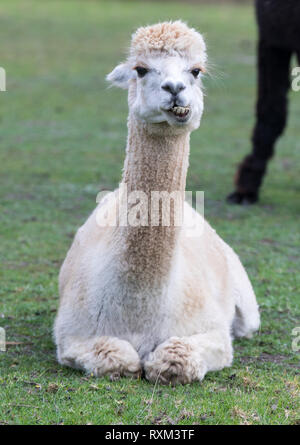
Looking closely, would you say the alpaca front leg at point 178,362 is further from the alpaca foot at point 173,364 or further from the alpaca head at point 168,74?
the alpaca head at point 168,74

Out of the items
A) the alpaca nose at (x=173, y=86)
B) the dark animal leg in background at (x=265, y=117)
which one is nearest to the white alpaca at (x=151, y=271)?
the alpaca nose at (x=173, y=86)

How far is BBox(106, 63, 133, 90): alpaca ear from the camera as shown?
411 centimetres

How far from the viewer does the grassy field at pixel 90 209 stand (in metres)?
3.64

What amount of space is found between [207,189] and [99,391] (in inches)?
218

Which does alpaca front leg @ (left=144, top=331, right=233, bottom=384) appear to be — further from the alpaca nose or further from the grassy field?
the alpaca nose

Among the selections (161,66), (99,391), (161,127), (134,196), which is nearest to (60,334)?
(99,391)

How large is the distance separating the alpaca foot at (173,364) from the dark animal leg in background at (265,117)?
4.71 metres

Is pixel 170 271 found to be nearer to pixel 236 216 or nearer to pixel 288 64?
pixel 236 216

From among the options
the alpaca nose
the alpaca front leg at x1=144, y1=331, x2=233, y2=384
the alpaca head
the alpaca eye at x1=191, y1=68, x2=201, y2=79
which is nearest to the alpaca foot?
the alpaca front leg at x1=144, y1=331, x2=233, y2=384

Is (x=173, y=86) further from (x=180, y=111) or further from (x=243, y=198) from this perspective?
(x=243, y=198)

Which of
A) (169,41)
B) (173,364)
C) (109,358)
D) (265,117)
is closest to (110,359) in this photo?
(109,358)

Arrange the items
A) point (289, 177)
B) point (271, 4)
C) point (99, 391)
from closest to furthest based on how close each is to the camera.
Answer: point (99, 391), point (271, 4), point (289, 177)

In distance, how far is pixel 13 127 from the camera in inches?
487

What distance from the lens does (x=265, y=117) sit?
27.2 ft
